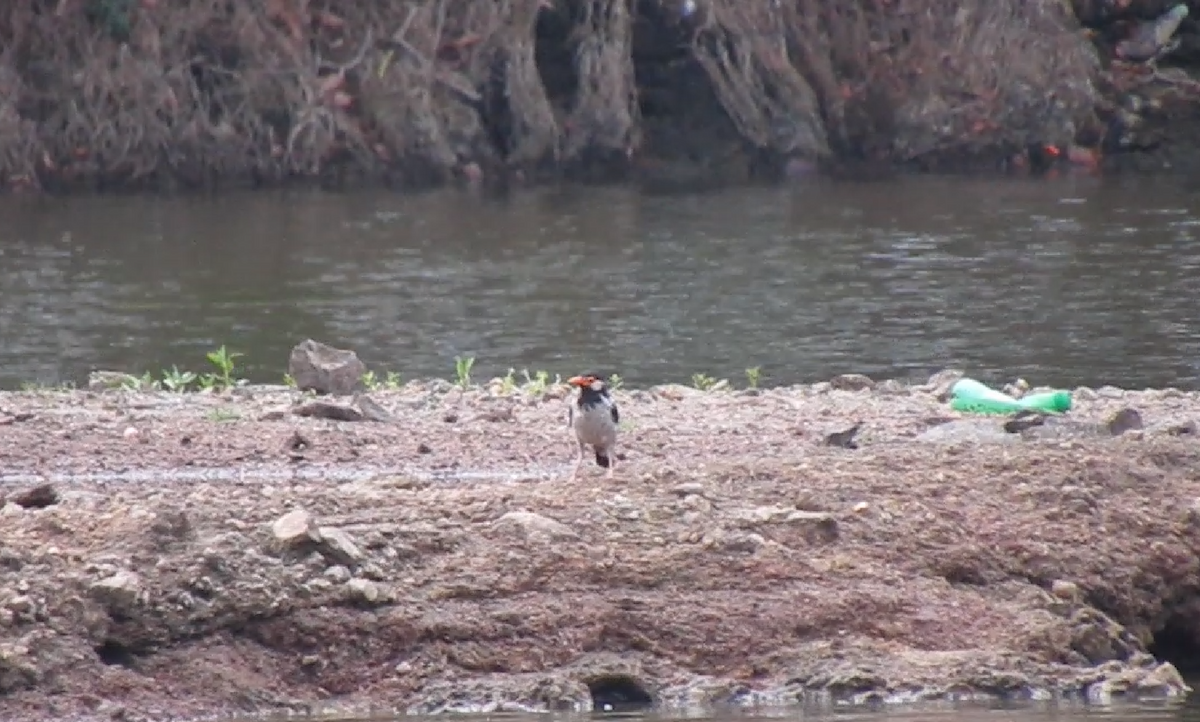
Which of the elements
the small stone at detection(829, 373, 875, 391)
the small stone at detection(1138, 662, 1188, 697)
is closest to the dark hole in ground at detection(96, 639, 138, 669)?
the small stone at detection(1138, 662, 1188, 697)

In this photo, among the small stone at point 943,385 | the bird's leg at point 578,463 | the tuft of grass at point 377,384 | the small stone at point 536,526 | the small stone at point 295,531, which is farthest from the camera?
the tuft of grass at point 377,384

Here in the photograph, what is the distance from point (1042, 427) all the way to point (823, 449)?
120 cm

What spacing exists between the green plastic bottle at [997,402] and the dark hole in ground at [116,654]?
19.3ft

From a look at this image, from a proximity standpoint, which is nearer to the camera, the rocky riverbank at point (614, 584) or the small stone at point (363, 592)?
the rocky riverbank at point (614, 584)

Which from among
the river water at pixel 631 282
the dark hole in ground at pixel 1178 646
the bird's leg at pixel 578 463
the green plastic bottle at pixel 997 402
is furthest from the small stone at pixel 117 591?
the river water at pixel 631 282

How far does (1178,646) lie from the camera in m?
10.6

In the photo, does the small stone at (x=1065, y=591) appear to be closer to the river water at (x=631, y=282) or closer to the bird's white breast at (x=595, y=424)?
the bird's white breast at (x=595, y=424)

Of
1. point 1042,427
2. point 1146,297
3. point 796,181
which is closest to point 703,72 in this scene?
point 796,181

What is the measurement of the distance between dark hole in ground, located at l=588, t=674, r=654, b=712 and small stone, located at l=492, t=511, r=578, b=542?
68cm

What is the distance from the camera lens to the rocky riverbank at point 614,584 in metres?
9.02

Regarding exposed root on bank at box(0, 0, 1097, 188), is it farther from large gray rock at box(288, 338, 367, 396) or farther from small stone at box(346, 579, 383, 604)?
small stone at box(346, 579, 383, 604)

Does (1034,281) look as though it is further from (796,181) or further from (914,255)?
(796,181)

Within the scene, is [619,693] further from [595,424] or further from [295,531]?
[595,424]

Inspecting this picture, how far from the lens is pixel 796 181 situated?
37.0m
